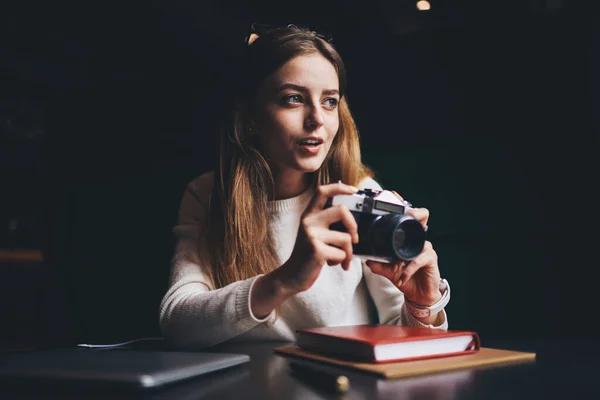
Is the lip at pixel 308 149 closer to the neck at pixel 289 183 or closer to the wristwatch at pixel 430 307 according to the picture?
the neck at pixel 289 183

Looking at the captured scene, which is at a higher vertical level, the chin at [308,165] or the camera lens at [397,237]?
the chin at [308,165]

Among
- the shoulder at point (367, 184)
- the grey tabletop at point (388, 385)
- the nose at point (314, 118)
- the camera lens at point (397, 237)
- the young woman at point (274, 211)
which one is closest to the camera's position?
the grey tabletop at point (388, 385)

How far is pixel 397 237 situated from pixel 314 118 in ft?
1.31

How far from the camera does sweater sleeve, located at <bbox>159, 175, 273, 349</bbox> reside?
0.94 meters

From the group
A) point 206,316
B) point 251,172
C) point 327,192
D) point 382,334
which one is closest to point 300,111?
point 251,172

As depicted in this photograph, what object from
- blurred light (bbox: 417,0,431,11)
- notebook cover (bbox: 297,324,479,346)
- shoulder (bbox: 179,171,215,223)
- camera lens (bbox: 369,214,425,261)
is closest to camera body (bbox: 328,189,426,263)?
camera lens (bbox: 369,214,425,261)

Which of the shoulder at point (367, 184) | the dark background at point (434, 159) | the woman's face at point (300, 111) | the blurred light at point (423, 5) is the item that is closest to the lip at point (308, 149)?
the woman's face at point (300, 111)

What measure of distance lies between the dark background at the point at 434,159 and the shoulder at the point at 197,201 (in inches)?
13.5

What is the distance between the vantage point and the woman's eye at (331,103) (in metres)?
1.19

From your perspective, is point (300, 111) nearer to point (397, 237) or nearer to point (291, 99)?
point (291, 99)

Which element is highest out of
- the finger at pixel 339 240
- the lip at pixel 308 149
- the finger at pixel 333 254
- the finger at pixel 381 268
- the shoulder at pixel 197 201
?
the lip at pixel 308 149

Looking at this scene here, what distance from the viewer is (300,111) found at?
3.76 ft

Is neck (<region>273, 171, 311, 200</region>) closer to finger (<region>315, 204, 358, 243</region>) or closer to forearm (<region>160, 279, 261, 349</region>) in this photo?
forearm (<region>160, 279, 261, 349</region>)

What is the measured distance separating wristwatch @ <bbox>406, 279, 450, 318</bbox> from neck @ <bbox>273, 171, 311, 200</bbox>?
0.43 meters
